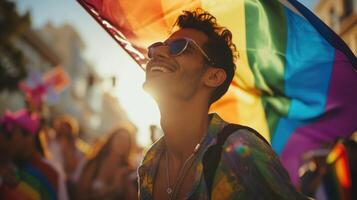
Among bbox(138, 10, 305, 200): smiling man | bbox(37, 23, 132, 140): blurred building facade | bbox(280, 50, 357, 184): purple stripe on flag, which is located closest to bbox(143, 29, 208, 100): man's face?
bbox(138, 10, 305, 200): smiling man

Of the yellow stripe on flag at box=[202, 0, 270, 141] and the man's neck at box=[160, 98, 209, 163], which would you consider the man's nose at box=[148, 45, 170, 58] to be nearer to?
the man's neck at box=[160, 98, 209, 163]

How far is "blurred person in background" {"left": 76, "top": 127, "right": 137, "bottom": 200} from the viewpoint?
5.66m

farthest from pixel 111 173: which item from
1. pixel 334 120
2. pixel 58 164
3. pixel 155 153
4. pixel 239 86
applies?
pixel 155 153

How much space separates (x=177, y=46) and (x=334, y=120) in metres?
1.46

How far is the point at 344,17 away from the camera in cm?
2822

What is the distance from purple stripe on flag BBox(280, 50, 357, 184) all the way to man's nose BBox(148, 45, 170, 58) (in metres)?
1.09

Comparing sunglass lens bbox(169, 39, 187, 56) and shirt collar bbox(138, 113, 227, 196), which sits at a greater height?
sunglass lens bbox(169, 39, 187, 56)

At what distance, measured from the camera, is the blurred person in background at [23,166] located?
15.1ft

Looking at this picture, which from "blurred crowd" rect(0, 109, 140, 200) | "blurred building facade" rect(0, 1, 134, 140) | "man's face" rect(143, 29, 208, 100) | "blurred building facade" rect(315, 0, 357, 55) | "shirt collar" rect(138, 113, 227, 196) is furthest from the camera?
"blurred building facade" rect(315, 0, 357, 55)

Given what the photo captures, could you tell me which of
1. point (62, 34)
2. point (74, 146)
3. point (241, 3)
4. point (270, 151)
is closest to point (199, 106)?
point (270, 151)

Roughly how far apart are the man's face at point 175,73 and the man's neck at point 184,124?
0.19 feet

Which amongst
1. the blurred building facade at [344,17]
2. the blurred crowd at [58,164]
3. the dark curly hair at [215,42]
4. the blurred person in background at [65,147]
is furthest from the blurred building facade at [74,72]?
the dark curly hair at [215,42]

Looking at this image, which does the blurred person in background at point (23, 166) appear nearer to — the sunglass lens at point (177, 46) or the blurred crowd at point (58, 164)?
the blurred crowd at point (58, 164)

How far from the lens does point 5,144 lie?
186 inches
